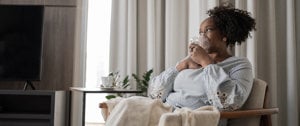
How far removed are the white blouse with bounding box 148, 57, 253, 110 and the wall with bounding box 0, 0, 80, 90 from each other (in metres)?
0.87

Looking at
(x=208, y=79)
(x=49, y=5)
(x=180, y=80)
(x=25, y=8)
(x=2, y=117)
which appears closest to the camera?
(x=208, y=79)

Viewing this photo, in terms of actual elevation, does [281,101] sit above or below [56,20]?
below

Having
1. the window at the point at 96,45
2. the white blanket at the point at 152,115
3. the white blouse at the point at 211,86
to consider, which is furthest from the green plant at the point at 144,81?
the white blanket at the point at 152,115

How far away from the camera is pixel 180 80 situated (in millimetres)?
1741

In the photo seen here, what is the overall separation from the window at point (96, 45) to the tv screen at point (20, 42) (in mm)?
442

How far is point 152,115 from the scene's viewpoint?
143 cm

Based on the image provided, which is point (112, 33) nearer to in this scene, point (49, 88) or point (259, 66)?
point (49, 88)

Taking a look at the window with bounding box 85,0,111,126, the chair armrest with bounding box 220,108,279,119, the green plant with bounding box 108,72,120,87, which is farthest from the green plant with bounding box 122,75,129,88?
the chair armrest with bounding box 220,108,279,119

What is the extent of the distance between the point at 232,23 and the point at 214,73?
34 cm

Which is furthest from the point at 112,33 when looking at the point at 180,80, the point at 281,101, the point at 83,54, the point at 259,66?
the point at 281,101

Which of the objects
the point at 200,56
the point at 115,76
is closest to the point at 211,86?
the point at 200,56

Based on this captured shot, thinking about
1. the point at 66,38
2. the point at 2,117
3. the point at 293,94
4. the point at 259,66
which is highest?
the point at 66,38

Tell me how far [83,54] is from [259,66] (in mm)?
1289

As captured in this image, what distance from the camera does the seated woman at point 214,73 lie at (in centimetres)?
151
